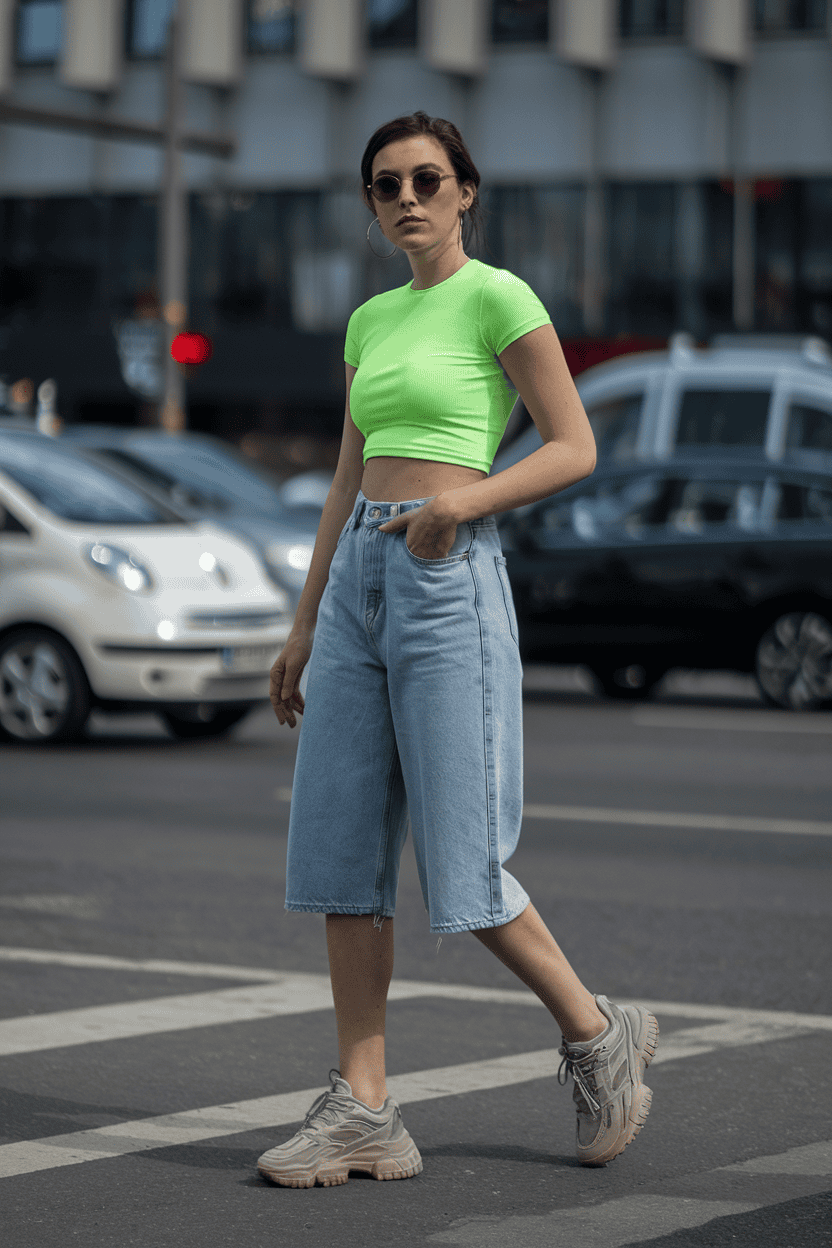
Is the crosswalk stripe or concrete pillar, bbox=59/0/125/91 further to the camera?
concrete pillar, bbox=59/0/125/91

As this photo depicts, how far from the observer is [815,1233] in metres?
3.89

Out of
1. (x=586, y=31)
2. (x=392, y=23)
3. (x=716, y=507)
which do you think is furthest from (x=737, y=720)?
(x=392, y=23)

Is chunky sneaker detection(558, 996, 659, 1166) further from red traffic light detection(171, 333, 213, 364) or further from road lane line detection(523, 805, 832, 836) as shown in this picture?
red traffic light detection(171, 333, 213, 364)

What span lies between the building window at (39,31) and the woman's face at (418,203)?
37443 millimetres

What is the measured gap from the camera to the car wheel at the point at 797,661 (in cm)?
1487

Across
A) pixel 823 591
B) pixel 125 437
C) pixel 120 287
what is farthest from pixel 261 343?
pixel 823 591

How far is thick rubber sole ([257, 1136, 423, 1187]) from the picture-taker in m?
4.18

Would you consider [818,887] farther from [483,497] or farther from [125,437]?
[125,437]

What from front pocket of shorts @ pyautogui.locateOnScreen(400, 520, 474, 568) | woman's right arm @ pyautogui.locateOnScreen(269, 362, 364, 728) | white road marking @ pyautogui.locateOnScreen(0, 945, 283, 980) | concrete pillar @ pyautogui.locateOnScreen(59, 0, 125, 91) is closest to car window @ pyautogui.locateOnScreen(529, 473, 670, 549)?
white road marking @ pyautogui.locateOnScreen(0, 945, 283, 980)

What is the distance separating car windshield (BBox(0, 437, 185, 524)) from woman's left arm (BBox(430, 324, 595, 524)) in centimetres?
821

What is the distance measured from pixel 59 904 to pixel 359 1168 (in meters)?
3.37

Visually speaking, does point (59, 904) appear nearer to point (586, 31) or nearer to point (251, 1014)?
point (251, 1014)

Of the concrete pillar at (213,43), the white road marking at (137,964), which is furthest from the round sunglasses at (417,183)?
the concrete pillar at (213,43)

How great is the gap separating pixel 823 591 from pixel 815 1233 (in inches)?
441
